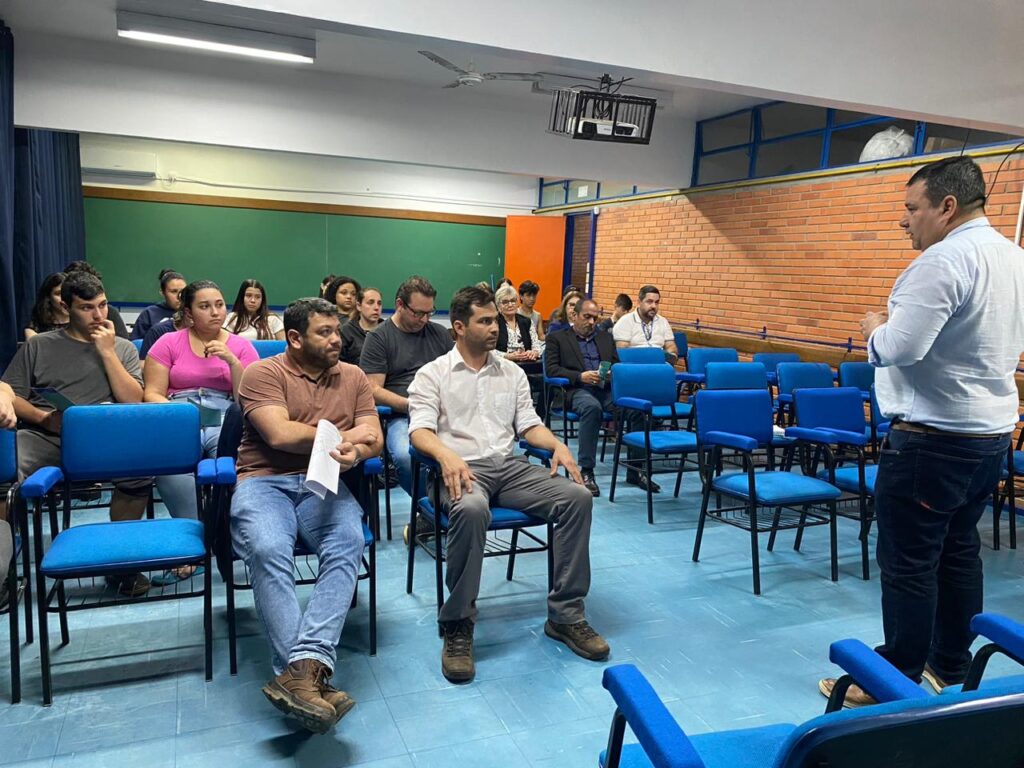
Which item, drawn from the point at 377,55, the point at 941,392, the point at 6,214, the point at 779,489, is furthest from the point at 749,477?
the point at 6,214

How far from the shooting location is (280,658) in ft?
6.52

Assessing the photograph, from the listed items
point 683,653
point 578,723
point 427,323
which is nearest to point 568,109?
point 427,323

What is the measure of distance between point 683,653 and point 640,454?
2458 millimetres

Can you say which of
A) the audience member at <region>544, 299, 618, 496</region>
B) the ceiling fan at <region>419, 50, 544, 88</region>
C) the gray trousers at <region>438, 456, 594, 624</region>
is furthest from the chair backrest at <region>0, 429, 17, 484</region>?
A: the ceiling fan at <region>419, 50, 544, 88</region>

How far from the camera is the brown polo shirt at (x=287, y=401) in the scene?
2.43 m

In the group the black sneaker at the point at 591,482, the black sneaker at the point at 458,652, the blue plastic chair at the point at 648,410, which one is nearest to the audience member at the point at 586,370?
the black sneaker at the point at 591,482

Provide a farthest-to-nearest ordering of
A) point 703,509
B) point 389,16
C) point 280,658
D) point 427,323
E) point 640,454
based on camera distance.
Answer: point 640,454 < point 427,323 < point 703,509 < point 389,16 < point 280,658

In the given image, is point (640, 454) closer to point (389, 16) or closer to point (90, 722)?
point (389, 16)

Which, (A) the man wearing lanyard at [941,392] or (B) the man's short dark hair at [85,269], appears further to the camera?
(B) the man's short dark hair at [85,269]

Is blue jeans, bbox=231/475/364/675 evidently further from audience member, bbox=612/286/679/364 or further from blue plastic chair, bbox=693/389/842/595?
audience member, bbox=612/286/679/364

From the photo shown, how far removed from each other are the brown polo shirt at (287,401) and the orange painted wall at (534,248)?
23.4 ft

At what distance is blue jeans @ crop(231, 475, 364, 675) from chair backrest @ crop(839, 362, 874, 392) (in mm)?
3816

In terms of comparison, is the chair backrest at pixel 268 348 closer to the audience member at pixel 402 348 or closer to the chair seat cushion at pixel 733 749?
the audience member at pixel 402 348

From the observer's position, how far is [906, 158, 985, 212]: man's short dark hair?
194 cm
